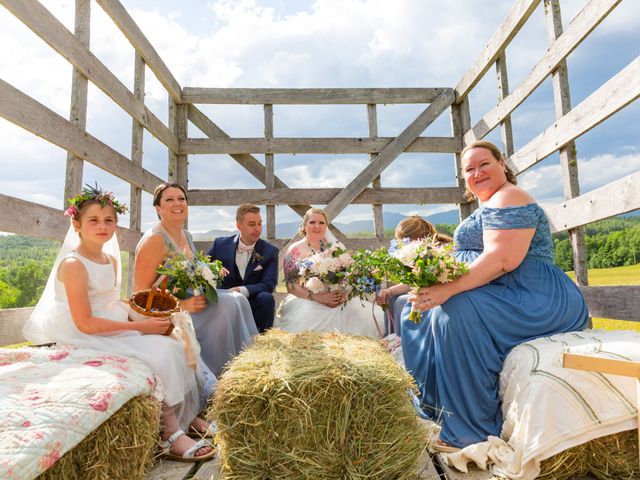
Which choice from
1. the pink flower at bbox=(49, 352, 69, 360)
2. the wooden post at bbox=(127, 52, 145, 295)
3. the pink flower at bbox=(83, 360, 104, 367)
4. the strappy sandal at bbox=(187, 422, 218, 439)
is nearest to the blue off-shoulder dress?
the strappy sandal at bbox=(187, 422, 218, 439)

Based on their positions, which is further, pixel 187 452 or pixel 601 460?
pixel 187 452

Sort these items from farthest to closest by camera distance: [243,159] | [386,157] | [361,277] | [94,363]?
1. [243,159]
2. [386,157]
3. [361,277]
4. [94,363]

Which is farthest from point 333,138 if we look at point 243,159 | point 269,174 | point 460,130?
point 460,130

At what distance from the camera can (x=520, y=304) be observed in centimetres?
237

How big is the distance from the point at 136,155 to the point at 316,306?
2594 millimetres

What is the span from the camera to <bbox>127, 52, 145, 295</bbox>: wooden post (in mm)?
4578

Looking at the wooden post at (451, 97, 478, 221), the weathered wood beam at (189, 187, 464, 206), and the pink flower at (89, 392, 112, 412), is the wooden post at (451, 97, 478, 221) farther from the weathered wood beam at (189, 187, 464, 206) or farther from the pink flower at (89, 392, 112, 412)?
the pink flower at (89, 392, 112, 412)

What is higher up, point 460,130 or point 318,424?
point 460,130

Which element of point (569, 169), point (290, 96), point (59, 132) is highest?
point (290, 96)

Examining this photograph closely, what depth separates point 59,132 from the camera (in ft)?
10.1

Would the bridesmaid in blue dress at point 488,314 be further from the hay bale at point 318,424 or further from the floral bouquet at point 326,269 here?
the floral bouquet at point 326,269

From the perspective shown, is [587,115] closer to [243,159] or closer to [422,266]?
[422,266]

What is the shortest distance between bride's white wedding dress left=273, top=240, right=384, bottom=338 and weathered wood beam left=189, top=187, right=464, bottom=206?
133cm

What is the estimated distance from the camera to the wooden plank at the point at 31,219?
8.45 feet
